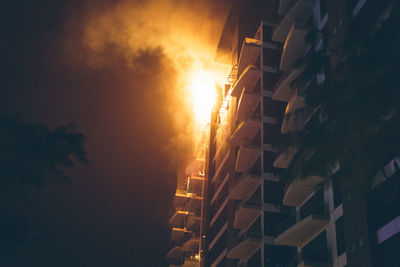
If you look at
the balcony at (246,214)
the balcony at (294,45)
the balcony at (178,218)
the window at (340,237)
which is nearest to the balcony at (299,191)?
the window at (340,237)

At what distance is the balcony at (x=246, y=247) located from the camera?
31281 millimetres

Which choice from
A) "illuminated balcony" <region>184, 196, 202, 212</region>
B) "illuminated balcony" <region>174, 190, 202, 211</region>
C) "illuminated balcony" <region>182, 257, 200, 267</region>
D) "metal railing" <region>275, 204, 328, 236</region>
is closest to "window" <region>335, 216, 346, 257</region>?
"metal railing" <region>275, 204, 328, 236</region>

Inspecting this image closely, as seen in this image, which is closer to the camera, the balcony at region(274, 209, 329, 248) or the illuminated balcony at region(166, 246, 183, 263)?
the balcony at region(274, 209, 329, 248)

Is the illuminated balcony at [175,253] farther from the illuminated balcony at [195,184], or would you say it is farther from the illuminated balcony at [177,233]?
the illuminated balcony at [195,184]

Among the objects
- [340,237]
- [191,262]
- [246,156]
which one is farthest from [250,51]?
[191,262]

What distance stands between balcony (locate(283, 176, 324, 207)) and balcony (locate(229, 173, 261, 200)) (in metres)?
6.43

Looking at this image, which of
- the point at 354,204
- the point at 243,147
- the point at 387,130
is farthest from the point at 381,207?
the point at 243,147

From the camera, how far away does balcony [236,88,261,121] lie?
37.3 meters

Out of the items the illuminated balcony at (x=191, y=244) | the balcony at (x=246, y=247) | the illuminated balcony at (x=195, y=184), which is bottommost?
the balcony at (x=246, y=247)

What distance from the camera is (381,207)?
730 inches

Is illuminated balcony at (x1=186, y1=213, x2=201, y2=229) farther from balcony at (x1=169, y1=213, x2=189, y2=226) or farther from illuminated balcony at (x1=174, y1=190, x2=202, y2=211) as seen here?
illuminated balcony at (x1=174, y1=190, x2=202, y2=211)

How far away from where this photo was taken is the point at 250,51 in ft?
131

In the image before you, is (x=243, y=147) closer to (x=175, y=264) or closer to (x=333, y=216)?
(x=333, y=216)

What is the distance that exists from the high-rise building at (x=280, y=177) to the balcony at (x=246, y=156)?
0.08 m
